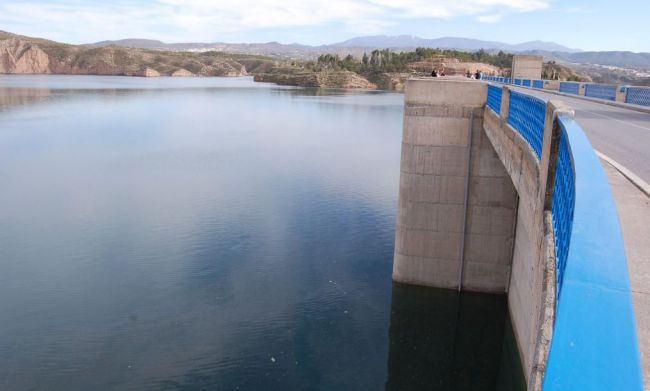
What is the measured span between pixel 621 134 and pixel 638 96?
1017 cm

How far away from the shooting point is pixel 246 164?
35.6 m

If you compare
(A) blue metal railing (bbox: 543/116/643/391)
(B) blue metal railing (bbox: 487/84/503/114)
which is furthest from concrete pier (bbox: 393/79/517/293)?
(A) blue metal railing (bbox: 543/116/643/391)

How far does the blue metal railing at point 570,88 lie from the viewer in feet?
94.5

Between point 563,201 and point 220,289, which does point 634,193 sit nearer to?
point 563,201

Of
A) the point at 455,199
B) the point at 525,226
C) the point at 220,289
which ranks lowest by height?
the point at 220,289

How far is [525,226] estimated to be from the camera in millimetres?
11188

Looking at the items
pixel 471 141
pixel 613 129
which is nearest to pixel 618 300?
pixel 613 129

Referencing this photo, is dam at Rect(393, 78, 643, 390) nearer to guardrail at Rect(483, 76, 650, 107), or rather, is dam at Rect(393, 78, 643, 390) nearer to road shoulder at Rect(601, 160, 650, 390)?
road shoulder at Rect(601, 160, 650, 390)

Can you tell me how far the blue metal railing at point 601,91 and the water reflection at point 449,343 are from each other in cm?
1204

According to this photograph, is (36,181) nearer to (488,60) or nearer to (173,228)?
(173,228)

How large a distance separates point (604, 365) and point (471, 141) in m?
14.8

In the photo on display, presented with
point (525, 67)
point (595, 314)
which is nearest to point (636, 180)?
point (595, 314)

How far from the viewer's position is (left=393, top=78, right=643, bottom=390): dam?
2.10 meters

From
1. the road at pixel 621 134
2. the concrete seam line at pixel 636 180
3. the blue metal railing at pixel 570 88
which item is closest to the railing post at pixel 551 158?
the concrete seam line at pixel 636 180
